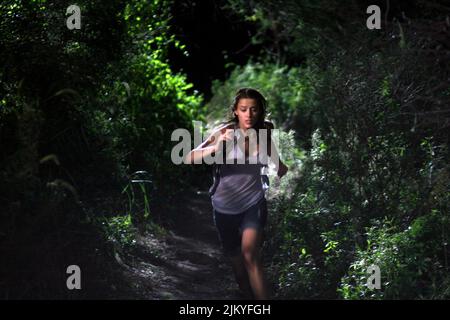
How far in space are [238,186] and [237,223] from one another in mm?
278

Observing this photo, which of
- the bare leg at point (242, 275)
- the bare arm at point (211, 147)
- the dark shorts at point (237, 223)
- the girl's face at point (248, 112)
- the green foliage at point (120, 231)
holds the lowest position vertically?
the bare leg at point (242, 275)

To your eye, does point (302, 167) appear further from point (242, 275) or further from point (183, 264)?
point (242, 275)

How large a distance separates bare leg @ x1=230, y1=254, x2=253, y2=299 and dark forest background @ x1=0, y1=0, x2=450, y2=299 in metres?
0.62

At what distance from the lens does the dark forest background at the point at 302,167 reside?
666 centimetres

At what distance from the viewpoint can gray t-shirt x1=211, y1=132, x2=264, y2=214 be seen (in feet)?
21.5

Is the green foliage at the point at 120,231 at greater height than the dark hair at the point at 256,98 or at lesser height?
lesser

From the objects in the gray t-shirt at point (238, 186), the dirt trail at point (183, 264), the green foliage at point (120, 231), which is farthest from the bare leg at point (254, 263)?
the green foliage at point (120, 231)

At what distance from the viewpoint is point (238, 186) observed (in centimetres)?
660

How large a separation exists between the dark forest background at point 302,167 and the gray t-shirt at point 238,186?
1.00 meters

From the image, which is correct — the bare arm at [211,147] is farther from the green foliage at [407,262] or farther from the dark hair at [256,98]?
the green foliage at [407,262]

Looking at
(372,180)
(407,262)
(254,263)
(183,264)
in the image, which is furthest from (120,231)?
(407,262)

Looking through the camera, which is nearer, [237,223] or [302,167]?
[237,223]

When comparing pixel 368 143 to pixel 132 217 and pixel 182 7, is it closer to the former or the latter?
pixel 132 217
